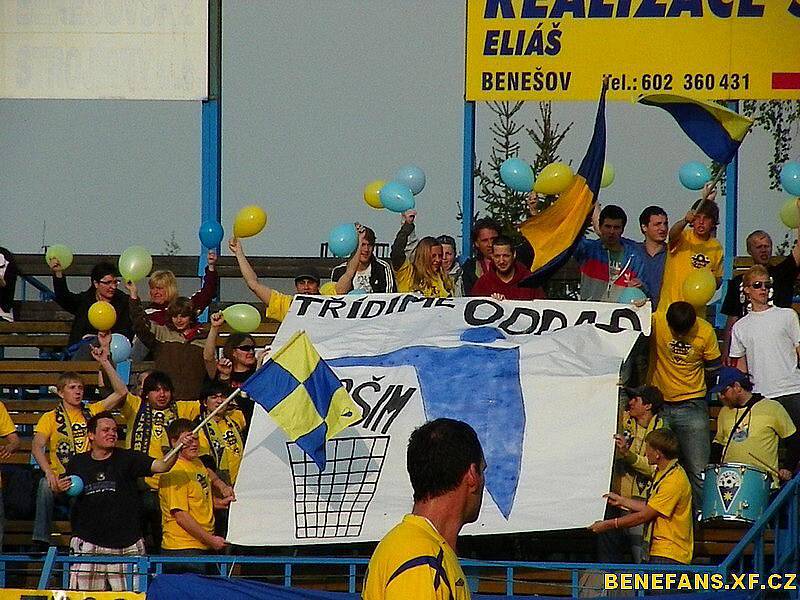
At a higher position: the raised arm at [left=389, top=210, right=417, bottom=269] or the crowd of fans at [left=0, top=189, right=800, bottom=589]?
the raised arm at [left=389, top=210, right=417, bottom=269]

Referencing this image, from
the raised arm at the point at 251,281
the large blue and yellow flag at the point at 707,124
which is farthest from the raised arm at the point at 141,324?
the large blue and yellow flag at the point at 707,124

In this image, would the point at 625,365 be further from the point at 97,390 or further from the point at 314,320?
the point at 97,390

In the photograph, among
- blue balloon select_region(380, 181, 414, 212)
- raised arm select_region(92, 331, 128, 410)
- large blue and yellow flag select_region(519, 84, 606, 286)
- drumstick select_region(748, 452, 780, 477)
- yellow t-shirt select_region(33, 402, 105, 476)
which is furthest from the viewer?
blue balloon select_region(380, 181, 414, 212)

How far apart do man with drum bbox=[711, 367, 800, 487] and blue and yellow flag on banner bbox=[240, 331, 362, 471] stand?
2.60 metres

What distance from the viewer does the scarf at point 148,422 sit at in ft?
41.7

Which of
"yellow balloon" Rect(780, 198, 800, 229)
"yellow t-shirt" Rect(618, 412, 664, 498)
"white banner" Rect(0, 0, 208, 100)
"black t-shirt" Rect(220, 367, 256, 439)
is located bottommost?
"yellow t-shirt" Rect(618, 412, 664, 498)

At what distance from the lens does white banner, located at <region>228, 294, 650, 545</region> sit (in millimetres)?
12266

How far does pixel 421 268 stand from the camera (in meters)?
13.6

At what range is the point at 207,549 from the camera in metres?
12.4

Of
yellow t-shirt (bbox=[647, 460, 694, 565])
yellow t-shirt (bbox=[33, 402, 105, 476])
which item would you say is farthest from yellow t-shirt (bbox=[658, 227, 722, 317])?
yellow t-shirt (bbox=[33, 402, 105, 476])

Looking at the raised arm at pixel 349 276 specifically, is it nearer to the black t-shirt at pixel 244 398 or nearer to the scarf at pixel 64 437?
the black t-shirt at pixel 244 398

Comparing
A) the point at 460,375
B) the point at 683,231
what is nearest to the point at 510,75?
the point at 683,231

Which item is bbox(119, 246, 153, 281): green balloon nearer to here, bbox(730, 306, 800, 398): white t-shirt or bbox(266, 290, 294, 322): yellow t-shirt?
bbox(266, 290, 294, 322): yellow t-shirt

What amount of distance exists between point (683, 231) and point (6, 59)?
7.17 m
